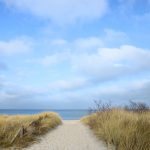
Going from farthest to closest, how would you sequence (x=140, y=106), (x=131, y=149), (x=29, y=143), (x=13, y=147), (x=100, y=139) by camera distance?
(x=140, y=106) < (x=100, y=139) < (x=29, y=143) < (x=13, y=147) < (x=131, y=149)

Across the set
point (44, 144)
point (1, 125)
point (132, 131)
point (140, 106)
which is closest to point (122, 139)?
point (132, 131)

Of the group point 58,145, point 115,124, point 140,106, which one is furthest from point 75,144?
point 140,106

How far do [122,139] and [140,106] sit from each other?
11566 mm

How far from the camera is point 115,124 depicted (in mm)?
11883

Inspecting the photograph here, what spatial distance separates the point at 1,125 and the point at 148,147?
6.21m

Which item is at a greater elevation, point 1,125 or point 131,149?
point 1,125

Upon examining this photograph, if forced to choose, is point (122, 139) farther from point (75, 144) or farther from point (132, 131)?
point (75, 144)

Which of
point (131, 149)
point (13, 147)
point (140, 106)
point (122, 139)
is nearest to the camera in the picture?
point (131, 149)

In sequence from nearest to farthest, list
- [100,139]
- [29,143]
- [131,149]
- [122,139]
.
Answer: [131,149] → [122,139] → [29,143] → [100,139]

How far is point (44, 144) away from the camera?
1171 centimetres

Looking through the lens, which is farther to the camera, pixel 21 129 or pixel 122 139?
pixel 21 129

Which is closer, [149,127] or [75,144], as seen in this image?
[149,127]

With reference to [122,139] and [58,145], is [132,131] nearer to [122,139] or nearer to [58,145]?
[122,139]

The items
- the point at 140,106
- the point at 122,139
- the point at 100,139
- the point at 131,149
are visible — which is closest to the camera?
the point at 131,149
